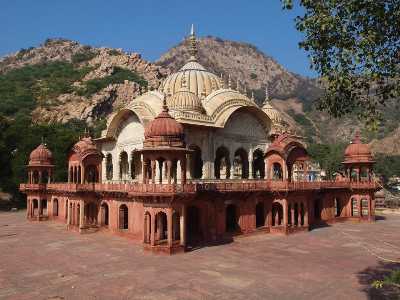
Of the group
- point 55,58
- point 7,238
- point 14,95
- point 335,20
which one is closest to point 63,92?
point 14,95

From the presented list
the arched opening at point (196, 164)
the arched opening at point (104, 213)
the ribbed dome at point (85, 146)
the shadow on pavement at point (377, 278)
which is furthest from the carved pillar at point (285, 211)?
the ribbed dome at point (85, 146)

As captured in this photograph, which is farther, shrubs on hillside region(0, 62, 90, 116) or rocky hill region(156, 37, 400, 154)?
rocky hill region(156, 37, 400, 154)

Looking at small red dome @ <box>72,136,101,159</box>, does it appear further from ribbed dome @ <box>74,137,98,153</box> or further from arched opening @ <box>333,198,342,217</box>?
arched opening @ <box>333,198,342,217</box>

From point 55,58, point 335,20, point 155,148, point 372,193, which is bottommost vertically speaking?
point 372,193

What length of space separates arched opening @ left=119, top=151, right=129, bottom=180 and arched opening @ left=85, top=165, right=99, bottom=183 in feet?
8.05

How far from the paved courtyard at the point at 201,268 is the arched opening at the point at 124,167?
7.63 metres

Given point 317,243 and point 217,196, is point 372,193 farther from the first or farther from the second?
point 217,196

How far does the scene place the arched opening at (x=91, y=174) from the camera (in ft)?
86.5

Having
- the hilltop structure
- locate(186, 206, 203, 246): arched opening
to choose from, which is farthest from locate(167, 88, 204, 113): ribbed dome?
locate(186, 206, 203, 246): arched opening

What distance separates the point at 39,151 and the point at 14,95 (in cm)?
6052

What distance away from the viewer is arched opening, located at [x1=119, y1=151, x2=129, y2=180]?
100ft

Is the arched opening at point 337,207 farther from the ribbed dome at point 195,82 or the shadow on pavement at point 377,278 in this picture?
the shadow on pavement at point 377,278

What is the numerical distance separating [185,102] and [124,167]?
871 cm

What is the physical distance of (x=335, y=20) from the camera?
31.1 feet
